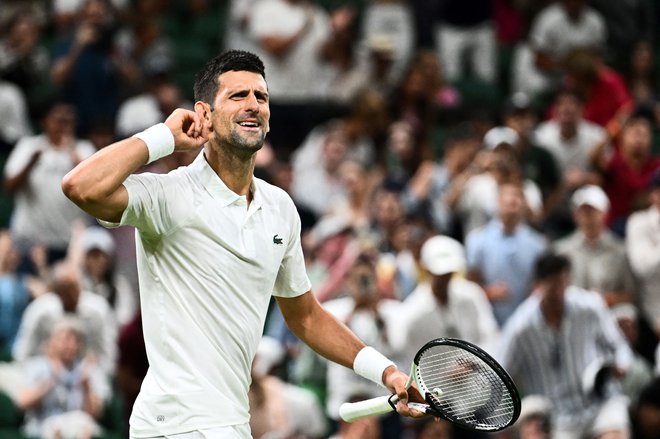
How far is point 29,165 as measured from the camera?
10.5m

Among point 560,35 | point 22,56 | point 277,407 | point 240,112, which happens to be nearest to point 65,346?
point 277,407

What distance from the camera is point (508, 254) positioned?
9.80 m

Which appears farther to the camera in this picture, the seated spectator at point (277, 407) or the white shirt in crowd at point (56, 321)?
the white shirt in crowd at point (56, 321)

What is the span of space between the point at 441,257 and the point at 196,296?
4.59 meters

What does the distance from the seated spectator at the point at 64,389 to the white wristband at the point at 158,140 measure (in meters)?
4.13

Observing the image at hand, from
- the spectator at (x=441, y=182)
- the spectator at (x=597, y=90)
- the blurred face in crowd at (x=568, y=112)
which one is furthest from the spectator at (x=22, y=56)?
the spectator at (x=597, y=90)

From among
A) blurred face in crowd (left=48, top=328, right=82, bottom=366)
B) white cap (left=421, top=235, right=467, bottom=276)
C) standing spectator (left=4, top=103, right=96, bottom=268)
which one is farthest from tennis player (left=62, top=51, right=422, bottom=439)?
standing spectator (left=4, top=103, right=96, bottom=268)

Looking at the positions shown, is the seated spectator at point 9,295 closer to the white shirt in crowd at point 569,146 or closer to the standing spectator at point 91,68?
the standing spectator at point 91,68

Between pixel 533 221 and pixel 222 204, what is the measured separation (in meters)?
5.87

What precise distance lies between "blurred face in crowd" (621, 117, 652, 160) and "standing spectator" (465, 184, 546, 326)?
1.42m

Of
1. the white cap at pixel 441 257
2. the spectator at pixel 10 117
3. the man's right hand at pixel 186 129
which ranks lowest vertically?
the white cap at pixel 441 257

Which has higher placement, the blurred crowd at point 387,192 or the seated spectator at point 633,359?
the blurred crowd at point 387,192

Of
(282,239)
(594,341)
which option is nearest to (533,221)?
(594,341)

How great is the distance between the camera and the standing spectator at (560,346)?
8812 millimetres
